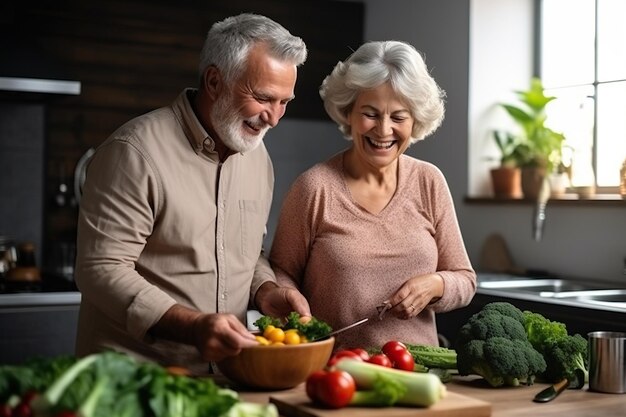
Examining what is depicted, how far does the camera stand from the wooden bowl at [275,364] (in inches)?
81.5

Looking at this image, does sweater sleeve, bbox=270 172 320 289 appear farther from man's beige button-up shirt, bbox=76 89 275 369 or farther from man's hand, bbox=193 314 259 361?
man's hand, bbox=193 314 259 361

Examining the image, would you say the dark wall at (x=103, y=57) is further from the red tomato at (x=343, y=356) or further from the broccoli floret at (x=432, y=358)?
the red tomato at (x=343, y=356)

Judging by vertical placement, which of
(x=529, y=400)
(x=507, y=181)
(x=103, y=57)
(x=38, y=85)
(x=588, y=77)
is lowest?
(x=529, y=400)

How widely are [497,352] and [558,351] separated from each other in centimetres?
19

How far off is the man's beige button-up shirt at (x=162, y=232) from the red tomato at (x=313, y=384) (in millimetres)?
389

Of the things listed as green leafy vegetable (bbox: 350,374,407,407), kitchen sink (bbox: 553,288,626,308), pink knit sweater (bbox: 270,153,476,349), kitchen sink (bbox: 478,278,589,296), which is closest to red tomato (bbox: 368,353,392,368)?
green leafy vegetable (bbox: 350,374,407,407)

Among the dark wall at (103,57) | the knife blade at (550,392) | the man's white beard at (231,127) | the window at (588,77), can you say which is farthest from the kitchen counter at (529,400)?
the dark wall at (103,57)

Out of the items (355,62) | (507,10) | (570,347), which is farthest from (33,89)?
(570,347)

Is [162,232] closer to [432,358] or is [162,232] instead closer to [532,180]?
[432,358]

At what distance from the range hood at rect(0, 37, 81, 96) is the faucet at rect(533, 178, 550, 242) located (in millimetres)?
2178

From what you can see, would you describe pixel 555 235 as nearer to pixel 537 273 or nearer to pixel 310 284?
pixel 537 273

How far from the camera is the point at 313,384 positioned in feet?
6.40

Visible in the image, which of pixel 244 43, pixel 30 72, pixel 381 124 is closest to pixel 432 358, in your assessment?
pixel 381 124

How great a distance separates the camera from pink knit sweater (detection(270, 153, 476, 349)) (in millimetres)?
2670
